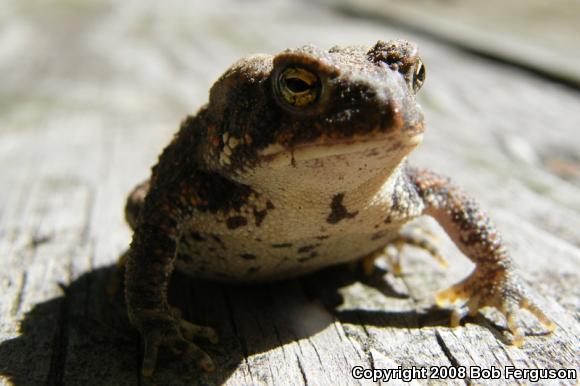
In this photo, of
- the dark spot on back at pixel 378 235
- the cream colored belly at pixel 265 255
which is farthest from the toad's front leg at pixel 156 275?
the dark spot on back at pixel 378 235

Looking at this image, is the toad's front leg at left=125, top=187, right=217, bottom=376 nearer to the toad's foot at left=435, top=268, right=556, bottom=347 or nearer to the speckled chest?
the speckled chest

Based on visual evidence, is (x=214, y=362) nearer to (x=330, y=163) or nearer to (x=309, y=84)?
(x=330, y=163)

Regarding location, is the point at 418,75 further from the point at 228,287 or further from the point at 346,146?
the point at 228,287

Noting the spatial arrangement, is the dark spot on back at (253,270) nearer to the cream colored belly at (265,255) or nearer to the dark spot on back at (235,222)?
the cream colored belly at (265,255)

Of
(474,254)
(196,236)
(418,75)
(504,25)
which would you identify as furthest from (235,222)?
(504,25)

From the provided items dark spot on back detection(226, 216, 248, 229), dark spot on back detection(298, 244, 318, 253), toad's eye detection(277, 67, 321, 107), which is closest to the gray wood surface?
dark spot on back detection(298, 244, 318, 253)
